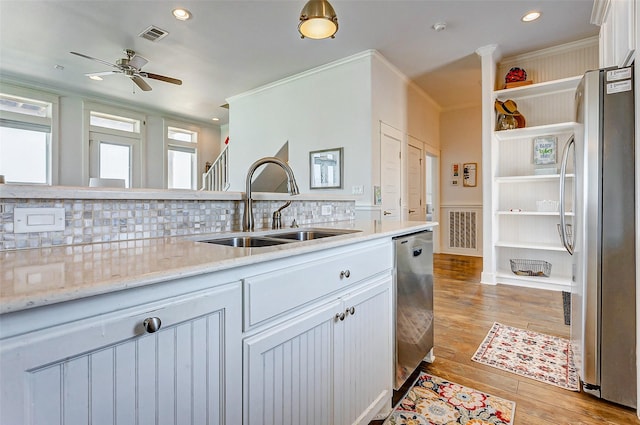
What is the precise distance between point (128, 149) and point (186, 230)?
20.1ft

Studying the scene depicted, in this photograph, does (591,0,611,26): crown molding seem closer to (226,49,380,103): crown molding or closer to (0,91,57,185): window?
(226,49,380,103): crown molding

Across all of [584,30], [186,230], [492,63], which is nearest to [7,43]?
[186,230]

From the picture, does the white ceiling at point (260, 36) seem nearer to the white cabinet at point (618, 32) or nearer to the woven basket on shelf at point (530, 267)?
the white cabinet at point (618, 32)

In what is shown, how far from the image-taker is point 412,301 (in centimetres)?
172

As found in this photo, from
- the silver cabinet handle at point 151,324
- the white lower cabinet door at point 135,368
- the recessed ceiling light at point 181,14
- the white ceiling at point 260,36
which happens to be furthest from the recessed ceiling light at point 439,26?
the silver cabinet handle at point 151,324

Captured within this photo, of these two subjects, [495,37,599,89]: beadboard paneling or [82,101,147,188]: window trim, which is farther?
[82,101,147,188]: window trim

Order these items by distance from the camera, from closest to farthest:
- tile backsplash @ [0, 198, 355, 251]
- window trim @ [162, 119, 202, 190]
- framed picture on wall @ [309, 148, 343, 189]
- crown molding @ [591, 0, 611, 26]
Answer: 1. tile backsplash @ [0, 198, 355, 251]
2. crown molding @ [591, 0, 611, 26]
3. framed picture on wall @ [309, 148, 343, 189]
4. window trim @ [162, 119, 202, 190]

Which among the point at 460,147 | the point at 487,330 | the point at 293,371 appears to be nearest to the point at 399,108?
the point at 460,147

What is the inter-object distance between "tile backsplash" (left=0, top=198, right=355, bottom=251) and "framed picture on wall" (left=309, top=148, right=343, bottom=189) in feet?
8.33

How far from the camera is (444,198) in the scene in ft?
20.6

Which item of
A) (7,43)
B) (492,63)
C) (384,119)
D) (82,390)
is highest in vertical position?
(7,43)

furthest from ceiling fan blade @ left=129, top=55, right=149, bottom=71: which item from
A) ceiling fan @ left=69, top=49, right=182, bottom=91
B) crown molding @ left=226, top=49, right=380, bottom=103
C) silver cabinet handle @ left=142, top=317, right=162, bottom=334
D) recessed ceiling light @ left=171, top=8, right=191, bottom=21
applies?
silver cabinet handle @ left=142, top=317, right=162, bottom=334

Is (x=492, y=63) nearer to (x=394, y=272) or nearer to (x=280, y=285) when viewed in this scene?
(x=394, y=272)

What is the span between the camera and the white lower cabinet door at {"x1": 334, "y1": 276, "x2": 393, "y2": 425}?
1.21 m
